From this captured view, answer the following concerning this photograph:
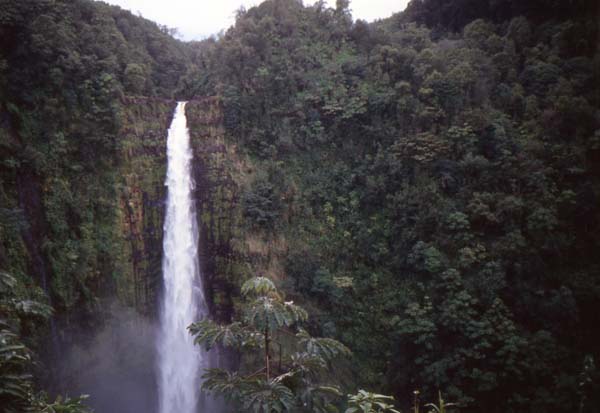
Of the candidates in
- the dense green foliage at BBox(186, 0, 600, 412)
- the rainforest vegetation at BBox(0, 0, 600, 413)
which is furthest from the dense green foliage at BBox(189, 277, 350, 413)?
the dense green foliage at BBox(186, 0, 600, 412)

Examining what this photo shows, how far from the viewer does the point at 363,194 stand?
16234 millimetres

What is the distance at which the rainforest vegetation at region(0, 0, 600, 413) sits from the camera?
1205 cm

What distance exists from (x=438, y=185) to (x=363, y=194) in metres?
3.04

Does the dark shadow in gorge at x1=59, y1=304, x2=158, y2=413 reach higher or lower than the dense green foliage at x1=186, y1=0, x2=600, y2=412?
lower

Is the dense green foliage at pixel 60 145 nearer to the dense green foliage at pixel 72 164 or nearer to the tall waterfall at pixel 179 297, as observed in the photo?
the dense green foliage at pixel 72 164

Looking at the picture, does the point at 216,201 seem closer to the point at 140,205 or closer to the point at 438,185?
the point at 140,205

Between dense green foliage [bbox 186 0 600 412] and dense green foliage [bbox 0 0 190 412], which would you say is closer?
dense green foliage [bbox 186 0 600 412]

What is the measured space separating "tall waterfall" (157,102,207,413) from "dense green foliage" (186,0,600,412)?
275cm

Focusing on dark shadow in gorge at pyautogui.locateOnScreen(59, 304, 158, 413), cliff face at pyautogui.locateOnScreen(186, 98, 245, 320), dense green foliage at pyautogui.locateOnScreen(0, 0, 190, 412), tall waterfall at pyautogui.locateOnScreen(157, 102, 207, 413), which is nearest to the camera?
dense green foliage at pyautogui.locateOnScreen(0, 0, 190, 412)

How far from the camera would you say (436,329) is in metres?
12.5

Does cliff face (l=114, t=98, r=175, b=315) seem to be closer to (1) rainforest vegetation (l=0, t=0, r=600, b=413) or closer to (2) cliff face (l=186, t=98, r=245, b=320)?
(1) rainforest vegetation (l=0, t=0, r=600, b=413)

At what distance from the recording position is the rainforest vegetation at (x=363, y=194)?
474 inches

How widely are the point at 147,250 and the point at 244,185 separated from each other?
185 inches

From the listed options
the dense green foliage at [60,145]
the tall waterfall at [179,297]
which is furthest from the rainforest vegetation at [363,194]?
the tall waterfall at [179,297]
